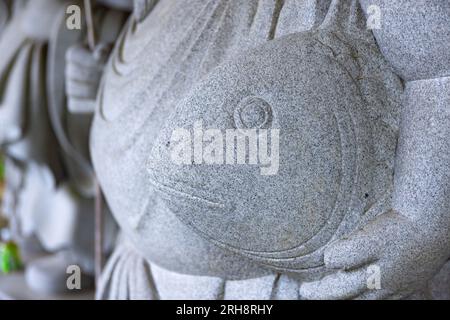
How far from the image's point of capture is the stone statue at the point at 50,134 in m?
2.11

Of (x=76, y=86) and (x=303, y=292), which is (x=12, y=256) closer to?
(x=76, y=86)

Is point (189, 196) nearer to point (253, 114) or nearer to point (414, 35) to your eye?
point (253, 114)

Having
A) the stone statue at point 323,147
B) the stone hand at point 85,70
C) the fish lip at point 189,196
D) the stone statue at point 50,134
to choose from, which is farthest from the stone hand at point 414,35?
the stone statue at point 50,134

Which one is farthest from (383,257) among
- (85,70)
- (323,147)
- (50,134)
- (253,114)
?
(50,134)

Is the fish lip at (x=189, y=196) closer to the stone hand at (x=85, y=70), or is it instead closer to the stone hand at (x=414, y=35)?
the stone hand at (x=414, y=35)

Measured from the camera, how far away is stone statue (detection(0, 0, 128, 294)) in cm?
211

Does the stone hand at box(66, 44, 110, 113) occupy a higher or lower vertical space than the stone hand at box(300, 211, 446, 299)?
Answer: higher

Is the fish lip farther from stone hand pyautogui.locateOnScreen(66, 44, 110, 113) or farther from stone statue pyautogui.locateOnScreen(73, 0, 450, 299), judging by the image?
stone hand pyautogui.locateOnScreen(66, 44, 110, 113)

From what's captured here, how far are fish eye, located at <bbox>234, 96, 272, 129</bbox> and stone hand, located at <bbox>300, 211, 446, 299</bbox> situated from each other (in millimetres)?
249

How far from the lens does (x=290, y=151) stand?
1.11 metres

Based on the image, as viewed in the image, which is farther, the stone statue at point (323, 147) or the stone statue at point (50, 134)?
the stone statue at point (50, 134)

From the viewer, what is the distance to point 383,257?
114 centimetres

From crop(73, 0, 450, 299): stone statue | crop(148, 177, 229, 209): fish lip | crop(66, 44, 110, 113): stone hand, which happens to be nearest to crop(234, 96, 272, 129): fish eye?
crop(73, 0, 450, 299): stone statue
